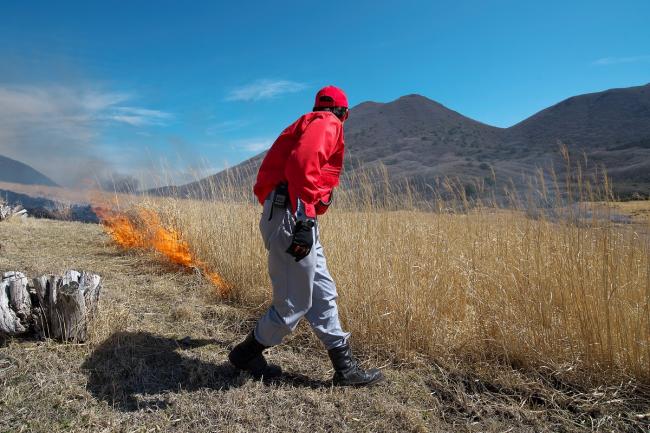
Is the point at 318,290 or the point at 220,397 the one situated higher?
the point at 318,290

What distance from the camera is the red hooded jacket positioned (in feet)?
7.49

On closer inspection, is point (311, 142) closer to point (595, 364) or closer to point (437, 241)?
point (437, 241)

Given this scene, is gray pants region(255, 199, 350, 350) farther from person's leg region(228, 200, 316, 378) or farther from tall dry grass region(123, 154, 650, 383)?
tall dry grass region(123, 154, 650, 383)

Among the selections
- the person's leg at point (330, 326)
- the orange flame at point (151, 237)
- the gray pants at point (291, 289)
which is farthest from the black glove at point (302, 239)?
the orange flame at point (151, 237)

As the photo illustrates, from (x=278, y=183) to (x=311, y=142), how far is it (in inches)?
14.7

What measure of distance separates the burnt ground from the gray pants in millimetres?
403

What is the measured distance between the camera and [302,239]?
2.27m

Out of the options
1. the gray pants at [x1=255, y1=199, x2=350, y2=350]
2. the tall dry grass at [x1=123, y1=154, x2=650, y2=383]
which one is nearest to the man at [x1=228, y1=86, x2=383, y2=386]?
the gray pants at [x1=255, y1=199, x2=350, y2=350]

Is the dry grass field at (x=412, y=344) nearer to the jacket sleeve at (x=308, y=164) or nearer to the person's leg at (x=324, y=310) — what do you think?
the person's leg at (x=324, y=310)

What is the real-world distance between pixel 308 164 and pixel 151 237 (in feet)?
17.0

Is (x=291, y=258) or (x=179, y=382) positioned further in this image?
(x=179, y=382)

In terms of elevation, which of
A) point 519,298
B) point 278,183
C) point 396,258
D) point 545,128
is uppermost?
point 545,128

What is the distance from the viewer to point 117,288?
188 inches

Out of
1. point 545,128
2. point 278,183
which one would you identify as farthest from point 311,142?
point 545,128
